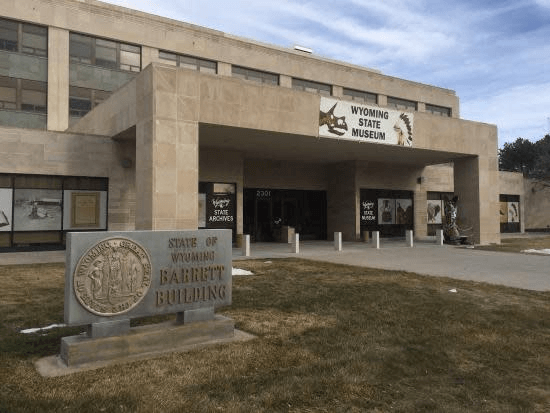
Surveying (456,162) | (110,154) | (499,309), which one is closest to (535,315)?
(499,309)

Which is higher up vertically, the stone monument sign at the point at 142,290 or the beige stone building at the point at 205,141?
the beige stone building at the point at 205,141

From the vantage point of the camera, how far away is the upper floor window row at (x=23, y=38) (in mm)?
26953

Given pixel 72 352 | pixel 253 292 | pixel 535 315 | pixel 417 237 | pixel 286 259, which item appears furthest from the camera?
pixel 417 237

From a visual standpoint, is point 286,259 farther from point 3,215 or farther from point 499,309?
point 3,215

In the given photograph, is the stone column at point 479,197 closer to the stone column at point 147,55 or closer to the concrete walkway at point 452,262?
the concrete walkway at point 452,262

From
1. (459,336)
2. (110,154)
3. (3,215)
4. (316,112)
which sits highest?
(316,112)

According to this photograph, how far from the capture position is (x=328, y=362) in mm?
5578

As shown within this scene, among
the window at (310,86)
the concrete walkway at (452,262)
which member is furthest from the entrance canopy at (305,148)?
the window at (310,86)

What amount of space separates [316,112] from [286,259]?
7071 millimetres

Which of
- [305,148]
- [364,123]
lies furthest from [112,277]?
[305,148]

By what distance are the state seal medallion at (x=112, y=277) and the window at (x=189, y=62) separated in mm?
27840

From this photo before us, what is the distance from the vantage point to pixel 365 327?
7.27m

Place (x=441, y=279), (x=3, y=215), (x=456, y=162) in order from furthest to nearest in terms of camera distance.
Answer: (x=456, y=162)
(x=3, y=215)
(x=441, y=279)

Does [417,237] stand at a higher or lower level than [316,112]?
lower
